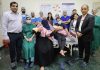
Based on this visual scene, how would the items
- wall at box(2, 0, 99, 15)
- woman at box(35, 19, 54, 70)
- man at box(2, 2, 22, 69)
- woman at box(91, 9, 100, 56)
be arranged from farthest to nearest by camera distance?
wall at box(2, 0, 99, 15) < woman at box(91, 9, 100, 56) < woman at box(35, 19, 54, 70) < man at box(2, 2, 22, 69)

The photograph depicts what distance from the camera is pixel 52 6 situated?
24.6 ft

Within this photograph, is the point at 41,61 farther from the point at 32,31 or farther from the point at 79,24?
the point at 79,24

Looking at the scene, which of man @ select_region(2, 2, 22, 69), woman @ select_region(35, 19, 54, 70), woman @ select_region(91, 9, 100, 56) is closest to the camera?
man @ select_region(2, 2, 22, 69)

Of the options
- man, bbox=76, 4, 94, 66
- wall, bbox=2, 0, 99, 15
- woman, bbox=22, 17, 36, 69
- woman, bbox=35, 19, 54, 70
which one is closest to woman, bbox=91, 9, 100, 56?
man, bbox=76, 4, 94, 66

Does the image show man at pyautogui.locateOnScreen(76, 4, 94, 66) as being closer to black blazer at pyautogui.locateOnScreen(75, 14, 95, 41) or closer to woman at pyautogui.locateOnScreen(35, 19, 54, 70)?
black blazer at pyautogui.locateOnScreen(75, 14, 95, 41)

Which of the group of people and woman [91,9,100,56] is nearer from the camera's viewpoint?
the group of people

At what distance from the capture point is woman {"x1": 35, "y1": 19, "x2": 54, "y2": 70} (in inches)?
166

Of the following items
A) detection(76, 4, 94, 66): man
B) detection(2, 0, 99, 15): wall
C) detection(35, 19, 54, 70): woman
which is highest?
detection(2, 0, 99, 15): wall

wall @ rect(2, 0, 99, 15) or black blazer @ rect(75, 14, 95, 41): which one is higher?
wall @ rect(2, 0, 99, 15)

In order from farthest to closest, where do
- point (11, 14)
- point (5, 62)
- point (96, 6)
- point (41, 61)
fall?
point (96, 6) → point (5, 62) → point (41, 61) → point (11, 14)

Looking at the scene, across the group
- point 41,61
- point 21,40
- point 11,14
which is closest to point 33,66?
point 41,61

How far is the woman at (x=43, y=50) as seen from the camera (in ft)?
13.8

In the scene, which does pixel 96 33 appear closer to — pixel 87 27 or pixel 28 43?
pixel 87 27

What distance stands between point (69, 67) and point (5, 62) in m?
1.49
